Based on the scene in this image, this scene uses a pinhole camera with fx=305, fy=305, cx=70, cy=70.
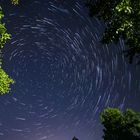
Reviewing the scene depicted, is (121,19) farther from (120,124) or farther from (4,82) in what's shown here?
(120,124)

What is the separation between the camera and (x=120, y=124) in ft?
136

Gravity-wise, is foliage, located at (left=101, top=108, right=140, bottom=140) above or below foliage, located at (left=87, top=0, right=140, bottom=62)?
above

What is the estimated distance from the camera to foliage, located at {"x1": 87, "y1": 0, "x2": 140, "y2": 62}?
1078 centimetres

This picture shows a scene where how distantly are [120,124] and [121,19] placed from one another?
32.0 m

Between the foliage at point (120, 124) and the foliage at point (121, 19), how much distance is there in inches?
1173

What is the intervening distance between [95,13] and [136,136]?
3043cm

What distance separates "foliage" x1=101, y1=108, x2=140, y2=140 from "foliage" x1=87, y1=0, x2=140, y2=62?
97.8 ft

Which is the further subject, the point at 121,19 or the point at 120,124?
the point at 120,124

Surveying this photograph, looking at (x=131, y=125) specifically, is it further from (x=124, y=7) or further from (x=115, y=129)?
(x=124, y=7)

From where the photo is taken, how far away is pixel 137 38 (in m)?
11.7

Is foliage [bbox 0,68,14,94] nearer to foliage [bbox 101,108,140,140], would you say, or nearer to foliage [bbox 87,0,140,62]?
foliage [bbox 87,0,140,62]

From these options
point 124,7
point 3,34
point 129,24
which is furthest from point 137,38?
point 3,34

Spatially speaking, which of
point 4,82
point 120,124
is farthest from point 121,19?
point 120,124

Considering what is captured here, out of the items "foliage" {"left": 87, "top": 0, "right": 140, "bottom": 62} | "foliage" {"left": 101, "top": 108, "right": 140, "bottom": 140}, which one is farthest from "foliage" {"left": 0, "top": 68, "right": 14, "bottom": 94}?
"foliage" {"left": 101, "top": 108, "right": 140, "bottom": 140}
